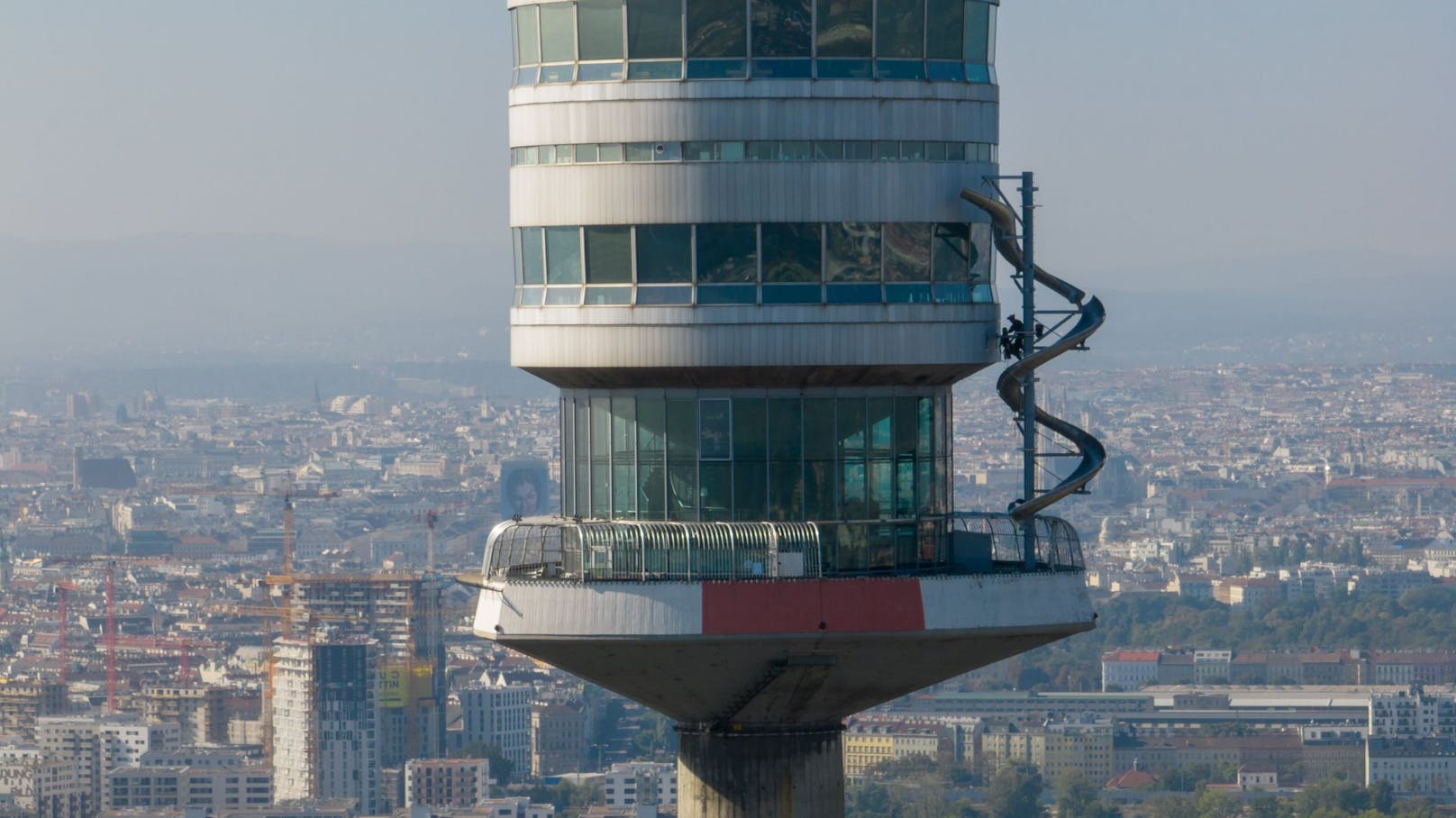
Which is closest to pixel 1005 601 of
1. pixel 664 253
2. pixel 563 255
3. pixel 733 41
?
pixel 664 253

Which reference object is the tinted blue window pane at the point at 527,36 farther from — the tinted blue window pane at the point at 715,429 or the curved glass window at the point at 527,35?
the tinted blue window pane at the point at 715,429

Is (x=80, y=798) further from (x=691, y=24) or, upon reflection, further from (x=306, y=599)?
(x=691, y=24)

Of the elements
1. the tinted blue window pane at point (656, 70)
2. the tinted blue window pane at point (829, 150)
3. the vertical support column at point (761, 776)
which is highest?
the tinted blue window pane at point (656, 70)

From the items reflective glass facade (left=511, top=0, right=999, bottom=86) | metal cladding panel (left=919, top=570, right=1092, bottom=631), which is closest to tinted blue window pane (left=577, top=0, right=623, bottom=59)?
reflective glass facade (left=511, top=0, right=999, bottom=86)

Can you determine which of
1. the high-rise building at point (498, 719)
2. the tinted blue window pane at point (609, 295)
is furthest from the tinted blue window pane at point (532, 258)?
the high-rise building at point (498, 719)

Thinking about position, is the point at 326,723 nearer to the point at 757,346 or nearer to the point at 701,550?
the point at 701,550

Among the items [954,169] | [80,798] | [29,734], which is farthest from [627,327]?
[29,734]

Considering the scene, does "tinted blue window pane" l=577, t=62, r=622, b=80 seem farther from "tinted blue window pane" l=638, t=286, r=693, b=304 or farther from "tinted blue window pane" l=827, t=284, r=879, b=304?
"tinted blue window pane" l=827, t=284, r=879, b=304
